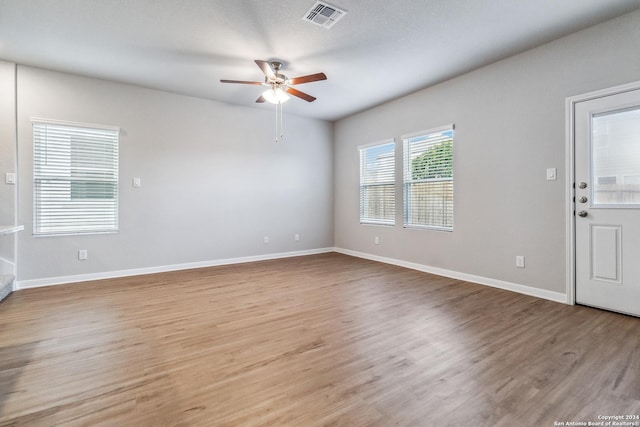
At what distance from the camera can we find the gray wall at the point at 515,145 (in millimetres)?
2910

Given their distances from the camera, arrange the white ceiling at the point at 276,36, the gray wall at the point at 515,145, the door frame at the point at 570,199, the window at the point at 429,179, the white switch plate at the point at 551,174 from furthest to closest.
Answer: the window at the point at 429,179, the white switch plate at the point at 551,174, the door frame at the point at 570,199, the gray wall at the point at 515,145, the white ceiling at the point at 276,36

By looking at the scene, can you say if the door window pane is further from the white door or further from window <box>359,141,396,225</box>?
window <box>359,141,396,225</box>

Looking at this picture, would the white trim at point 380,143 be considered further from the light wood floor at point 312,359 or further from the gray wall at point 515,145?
the light wood floor at point 312,359

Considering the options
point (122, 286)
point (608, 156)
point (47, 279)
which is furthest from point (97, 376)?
point (608, 156)

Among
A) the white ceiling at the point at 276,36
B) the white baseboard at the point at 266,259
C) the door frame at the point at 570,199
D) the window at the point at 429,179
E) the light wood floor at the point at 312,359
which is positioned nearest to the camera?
the light wood floor at the point at 312,359

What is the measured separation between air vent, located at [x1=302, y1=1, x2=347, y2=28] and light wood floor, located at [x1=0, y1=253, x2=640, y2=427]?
9.22 feet

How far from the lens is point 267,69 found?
321cm

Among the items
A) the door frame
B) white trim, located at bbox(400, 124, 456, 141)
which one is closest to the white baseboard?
the door frame

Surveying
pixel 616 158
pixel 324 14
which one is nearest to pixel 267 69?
pixel 324 14

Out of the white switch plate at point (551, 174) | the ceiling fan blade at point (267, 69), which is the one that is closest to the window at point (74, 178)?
the ceiling fan blade at point (267, 69)

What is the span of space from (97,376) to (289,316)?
4.76 ft

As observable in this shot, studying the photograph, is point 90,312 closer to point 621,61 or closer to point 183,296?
point 183,296

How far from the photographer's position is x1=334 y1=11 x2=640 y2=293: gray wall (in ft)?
9.55

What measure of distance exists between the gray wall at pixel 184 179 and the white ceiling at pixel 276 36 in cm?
45
